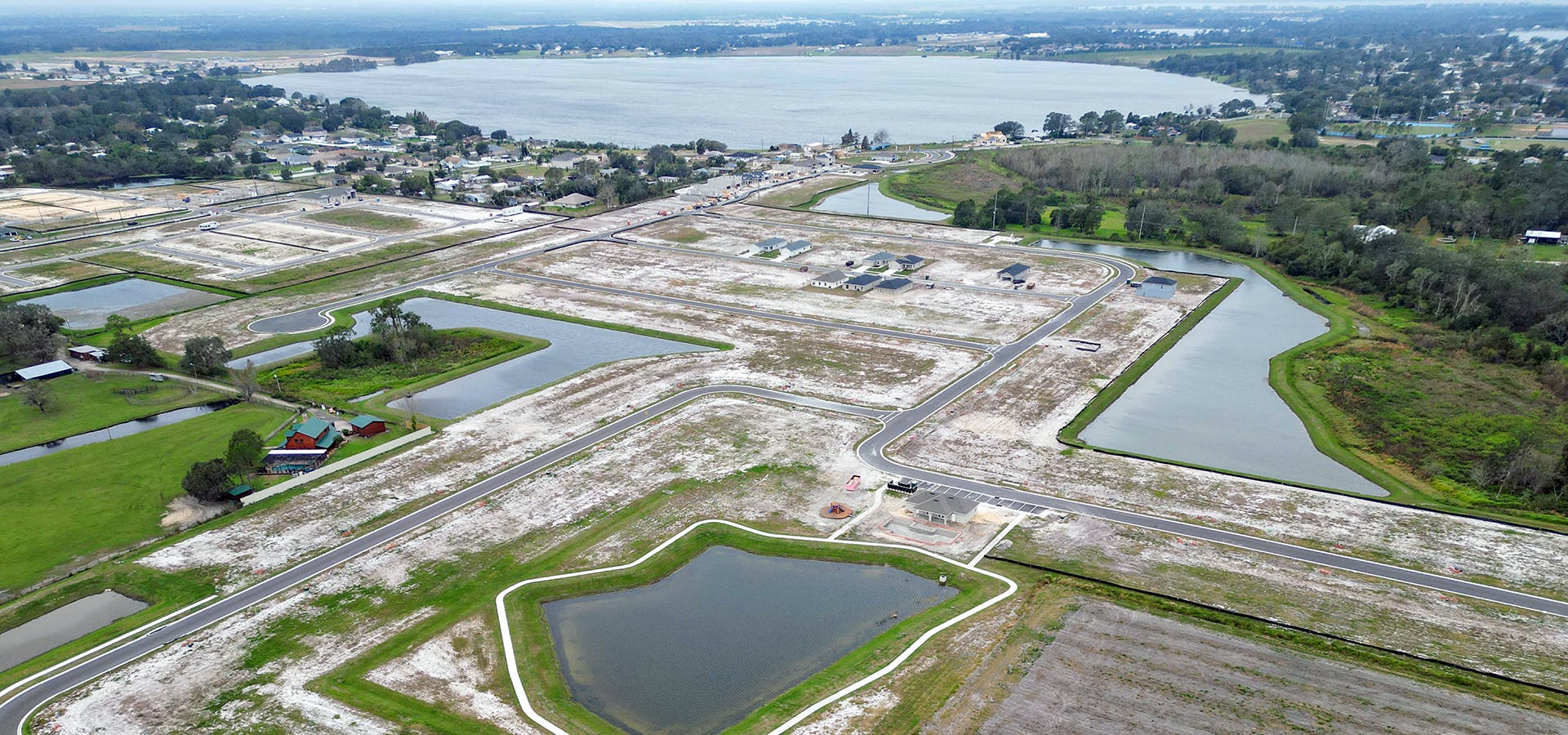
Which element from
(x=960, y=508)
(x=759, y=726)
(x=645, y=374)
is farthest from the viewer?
(x=645, y=374)

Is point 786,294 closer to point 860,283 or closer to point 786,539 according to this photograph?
point 860,283

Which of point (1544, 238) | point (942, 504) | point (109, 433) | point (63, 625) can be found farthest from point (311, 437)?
point (1544, 238)

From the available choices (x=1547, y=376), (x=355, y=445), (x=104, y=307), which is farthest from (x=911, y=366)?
(x=104, y=307)

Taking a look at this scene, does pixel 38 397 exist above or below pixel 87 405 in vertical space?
above

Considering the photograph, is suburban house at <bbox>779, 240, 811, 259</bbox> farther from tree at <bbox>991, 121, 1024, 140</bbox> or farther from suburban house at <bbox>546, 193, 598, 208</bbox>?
tree at <bbox>991, 121, 1024, 140</bbox>

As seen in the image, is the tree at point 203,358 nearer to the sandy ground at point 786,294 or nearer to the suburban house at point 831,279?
the sandy ground at point 786,294

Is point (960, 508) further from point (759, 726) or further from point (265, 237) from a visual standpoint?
point (265, 237)

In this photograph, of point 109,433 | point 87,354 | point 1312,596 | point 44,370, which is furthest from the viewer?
point 87,354
